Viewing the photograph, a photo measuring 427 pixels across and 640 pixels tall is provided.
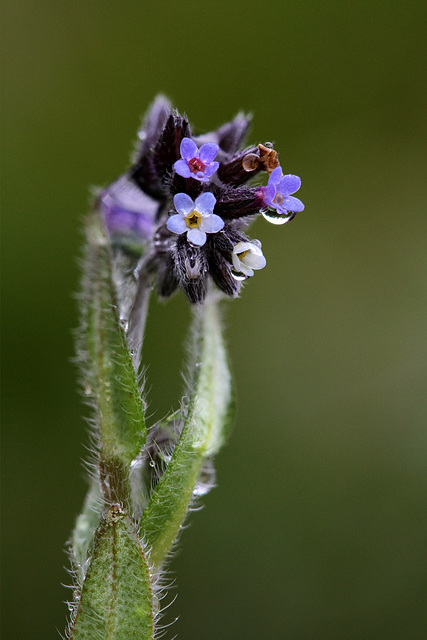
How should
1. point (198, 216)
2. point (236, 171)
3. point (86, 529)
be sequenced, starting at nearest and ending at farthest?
1. point (198, 216)
2. point (236, 171)
3. point (86, 529)

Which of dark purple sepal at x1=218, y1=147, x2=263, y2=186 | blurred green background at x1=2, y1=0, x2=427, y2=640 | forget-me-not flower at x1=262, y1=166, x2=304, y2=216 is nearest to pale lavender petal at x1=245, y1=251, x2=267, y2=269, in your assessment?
forget-me-not flower at x1=262, y1=166, x2=304, y2=216

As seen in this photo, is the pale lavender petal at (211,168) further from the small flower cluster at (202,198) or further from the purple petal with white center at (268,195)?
the purple petal with white center at (268,195)

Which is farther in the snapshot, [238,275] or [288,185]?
[238,275]

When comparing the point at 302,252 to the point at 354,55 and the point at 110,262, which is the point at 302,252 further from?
the point at 110,262

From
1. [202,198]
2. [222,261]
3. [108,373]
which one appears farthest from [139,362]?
[202,198]

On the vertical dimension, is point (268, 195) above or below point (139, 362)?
above

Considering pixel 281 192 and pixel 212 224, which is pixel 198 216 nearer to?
pixel 212 224

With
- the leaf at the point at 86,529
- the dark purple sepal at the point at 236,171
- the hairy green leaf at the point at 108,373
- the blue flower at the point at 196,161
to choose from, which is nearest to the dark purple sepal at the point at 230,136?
the dark purple sepal at the point at 236,171
